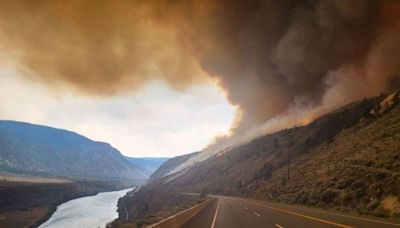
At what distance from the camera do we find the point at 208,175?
159000mm

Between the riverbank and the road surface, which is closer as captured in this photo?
the road surface

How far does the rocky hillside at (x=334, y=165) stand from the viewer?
38.8 m

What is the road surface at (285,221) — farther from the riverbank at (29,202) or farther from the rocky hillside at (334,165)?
the riverbank at (29,202)

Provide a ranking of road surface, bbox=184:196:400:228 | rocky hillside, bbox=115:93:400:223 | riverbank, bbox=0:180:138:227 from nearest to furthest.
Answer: road surface, bbox=184:196:400:228 < rocky hillside, bbox=115:93:400:223 < riverbank, bbox=0:180:138:227

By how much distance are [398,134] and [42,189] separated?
432 ft

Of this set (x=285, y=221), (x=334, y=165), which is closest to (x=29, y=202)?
(x=334, y=165)

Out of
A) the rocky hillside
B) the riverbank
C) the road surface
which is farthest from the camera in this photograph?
the riverbank

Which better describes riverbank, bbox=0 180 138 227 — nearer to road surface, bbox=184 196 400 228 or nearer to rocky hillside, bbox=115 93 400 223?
rocky hillside, bbox=115 93 400 223

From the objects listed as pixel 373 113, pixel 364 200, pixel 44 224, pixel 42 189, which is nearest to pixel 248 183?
pixel 373 113

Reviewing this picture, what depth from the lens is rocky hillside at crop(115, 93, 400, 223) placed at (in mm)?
38759

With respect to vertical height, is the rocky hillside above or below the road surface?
above

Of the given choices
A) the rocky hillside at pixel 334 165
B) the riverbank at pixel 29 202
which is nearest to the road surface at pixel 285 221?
the rocky hillside at pixel 334 165

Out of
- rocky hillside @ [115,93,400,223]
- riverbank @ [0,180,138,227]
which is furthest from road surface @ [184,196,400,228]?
riverbank @ [0,180,138,227]

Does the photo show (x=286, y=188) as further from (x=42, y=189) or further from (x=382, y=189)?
(x=42, y=189)
